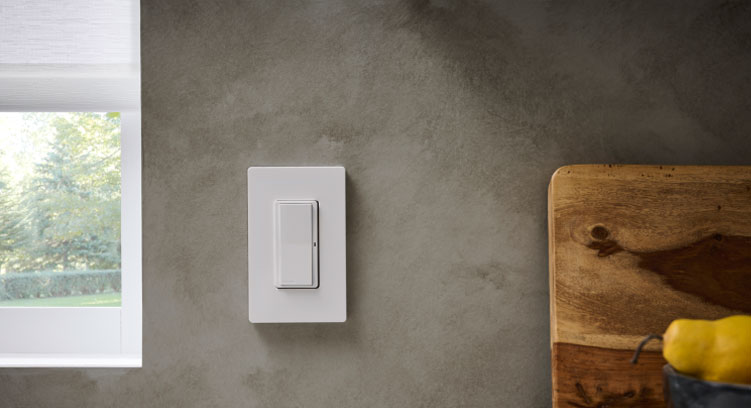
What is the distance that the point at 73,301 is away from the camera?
82 centimetres

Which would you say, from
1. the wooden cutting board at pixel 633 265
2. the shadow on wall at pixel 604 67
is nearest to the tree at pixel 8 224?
the shadow on wall at pixel 604 67

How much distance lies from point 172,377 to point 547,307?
51 cm

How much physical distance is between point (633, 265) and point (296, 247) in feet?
1.39

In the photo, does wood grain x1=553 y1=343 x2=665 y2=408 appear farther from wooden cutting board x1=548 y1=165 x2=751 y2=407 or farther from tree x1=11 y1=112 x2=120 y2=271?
tree x1=11 y1=112 x2=120 y2=271

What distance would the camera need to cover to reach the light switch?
0.60 meters

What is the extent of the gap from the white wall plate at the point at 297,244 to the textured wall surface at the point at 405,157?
0.02 metres

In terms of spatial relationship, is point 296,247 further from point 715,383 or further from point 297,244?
point 715,383

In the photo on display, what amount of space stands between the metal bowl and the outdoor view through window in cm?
83

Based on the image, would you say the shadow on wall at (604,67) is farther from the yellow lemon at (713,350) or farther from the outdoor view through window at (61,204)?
the outdoor view through window at (61,204)

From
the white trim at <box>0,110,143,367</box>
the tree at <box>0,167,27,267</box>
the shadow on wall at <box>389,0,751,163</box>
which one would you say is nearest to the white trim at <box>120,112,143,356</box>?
the white trim at <box>0,110,143,367</box>

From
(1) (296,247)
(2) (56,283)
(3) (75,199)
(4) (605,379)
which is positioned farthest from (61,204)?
(4) (605,379)

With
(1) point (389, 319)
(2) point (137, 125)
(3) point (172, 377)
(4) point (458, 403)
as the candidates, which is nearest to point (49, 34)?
(2) point (137, 125)

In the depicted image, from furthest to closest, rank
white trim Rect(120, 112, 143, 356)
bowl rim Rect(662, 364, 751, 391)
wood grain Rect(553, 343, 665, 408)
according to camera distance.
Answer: white trim Rect(120, 112, 143, 356) < wood grain Rect(553, 343, 665, 408) < bowl rim Rect(662, 364, 751, 391)

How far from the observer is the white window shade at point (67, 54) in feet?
2.11
